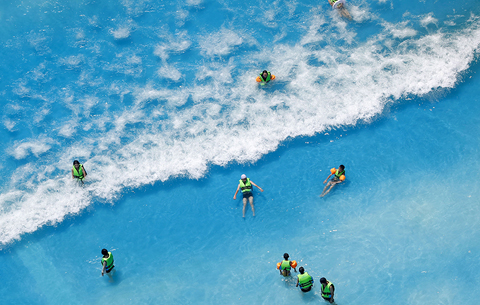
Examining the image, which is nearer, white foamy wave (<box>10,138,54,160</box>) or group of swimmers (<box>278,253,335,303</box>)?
group of swimmers (<box>278,253,335,303</box>)

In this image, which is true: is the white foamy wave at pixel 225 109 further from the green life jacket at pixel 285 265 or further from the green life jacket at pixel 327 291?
the green life jacket at pixel 327 291

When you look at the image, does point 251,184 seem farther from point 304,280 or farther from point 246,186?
point 304,280

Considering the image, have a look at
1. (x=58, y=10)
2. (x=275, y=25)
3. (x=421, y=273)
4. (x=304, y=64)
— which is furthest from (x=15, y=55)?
(x=421, y=273)

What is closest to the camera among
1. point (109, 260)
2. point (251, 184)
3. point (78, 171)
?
point (109, 260)

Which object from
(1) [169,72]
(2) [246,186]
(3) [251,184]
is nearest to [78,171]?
(1) [169,72]

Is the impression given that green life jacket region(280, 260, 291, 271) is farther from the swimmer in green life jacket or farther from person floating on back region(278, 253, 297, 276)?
the swimmer in green life jacket

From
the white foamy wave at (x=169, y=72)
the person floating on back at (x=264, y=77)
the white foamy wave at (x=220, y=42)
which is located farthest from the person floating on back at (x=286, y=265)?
the white foamy wave at (x=220, y=42)

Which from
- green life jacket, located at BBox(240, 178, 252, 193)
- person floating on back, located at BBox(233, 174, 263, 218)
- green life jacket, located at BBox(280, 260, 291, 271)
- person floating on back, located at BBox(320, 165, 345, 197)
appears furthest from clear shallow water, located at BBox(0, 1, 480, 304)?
green life jacket, located at BBox(280, 260, 291, 271)
